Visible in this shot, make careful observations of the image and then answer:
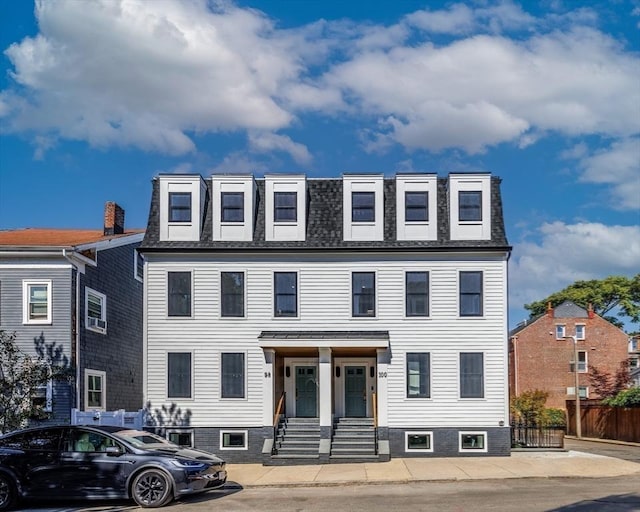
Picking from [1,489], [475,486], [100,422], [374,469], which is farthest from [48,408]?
[475,486]

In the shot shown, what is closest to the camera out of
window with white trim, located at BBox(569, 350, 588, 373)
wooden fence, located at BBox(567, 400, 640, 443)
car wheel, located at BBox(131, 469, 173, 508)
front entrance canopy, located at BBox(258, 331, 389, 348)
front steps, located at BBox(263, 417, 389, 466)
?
car wheel, located at BBox(131, 469, 173, 508)

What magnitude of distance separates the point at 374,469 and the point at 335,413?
481 cm

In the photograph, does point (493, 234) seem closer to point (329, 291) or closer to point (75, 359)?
point (329, 291)

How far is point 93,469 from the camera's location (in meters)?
15.7

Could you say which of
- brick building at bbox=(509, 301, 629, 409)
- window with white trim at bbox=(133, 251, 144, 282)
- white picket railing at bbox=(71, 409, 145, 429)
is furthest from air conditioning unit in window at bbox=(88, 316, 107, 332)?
brick building at bbox=(509, 301, 629, 409)

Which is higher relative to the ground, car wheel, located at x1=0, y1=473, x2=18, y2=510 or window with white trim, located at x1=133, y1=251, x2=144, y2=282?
window with white trim, located at x1=133, y1=251, x2=144, y2=282

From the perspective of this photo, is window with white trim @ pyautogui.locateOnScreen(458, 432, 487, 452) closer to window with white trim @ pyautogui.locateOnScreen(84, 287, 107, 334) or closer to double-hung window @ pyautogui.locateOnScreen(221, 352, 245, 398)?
double-hung window @ pyautogui.locateOnScreen(221, 352, 245, 398)

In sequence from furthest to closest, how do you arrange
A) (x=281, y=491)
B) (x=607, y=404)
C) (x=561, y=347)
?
(x=561, y=347)
(x=607, y=404)
(x=281, y=491)

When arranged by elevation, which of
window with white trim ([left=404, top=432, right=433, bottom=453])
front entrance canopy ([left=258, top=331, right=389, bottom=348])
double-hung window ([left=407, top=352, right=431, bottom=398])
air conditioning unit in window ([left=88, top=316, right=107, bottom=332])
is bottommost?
window with white trim ([left=404, top=432, right=433, bottom=453])

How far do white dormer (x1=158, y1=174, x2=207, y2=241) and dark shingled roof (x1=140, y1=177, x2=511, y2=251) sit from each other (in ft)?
0.91

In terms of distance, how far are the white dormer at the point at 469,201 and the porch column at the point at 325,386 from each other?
5.62 meters

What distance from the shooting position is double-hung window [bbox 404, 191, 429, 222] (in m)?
25.3

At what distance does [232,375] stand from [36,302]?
6.19 meters

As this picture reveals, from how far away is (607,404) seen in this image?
3962cm
